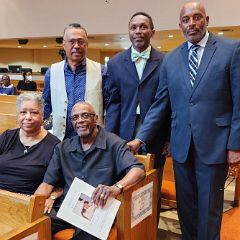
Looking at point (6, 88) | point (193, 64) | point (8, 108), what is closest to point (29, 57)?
point (6, 88)

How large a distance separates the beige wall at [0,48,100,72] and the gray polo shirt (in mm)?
17270

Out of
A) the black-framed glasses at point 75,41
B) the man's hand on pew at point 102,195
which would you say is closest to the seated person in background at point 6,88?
the black-framed glasses at point 75,41

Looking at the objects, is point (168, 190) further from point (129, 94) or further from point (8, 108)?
point (8, 108)

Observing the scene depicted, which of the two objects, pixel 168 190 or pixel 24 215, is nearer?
pixel 24 215

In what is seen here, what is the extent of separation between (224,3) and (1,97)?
5.48 meters

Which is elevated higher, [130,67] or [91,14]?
[91,14]

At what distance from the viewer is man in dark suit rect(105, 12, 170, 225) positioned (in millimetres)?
2146

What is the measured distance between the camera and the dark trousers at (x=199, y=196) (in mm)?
1832

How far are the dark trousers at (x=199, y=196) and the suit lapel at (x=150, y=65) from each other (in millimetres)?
603

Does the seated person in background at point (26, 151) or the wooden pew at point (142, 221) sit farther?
the seated person in background at point (26, 151)

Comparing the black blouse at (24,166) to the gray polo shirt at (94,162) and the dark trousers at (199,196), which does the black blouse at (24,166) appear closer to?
the gray polo shirt at (94,162)

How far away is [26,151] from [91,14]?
25.8ft

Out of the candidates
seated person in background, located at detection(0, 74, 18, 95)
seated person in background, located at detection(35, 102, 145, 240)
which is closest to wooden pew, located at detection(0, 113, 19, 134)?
seated person in background, located at detection(35, 102, 145, 240)

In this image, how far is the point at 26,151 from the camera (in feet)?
7.11
